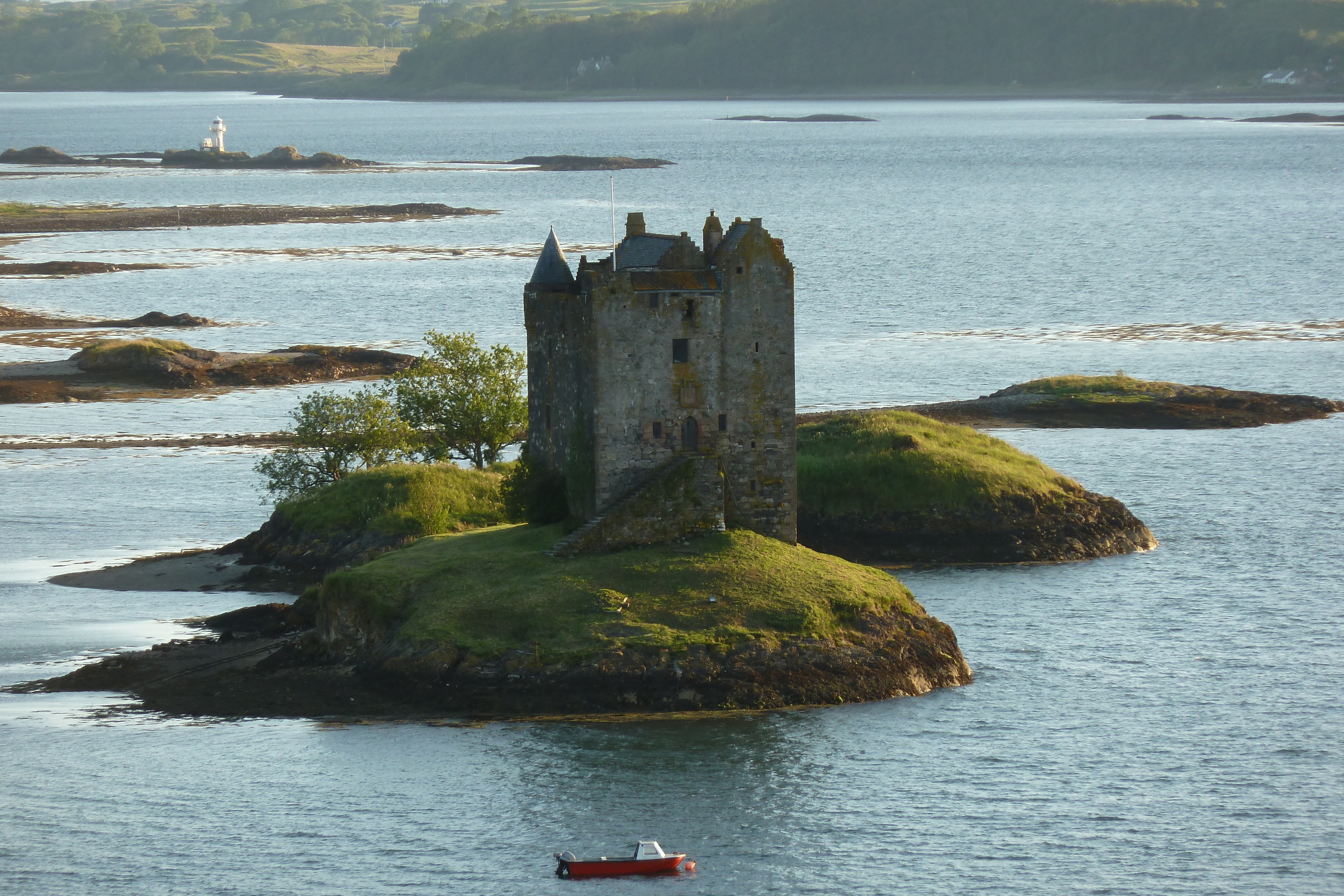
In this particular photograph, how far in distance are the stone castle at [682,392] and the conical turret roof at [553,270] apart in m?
2.39

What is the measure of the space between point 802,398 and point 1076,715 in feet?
168

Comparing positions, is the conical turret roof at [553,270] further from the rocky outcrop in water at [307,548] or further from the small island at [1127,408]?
the small island at [1127,408]

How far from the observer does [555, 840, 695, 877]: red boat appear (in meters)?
45.0

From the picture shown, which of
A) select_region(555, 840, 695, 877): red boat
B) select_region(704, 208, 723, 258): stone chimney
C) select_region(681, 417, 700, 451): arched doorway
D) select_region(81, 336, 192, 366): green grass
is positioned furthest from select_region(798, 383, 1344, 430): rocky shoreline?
select_region(555, 840, 695, 877): red boat

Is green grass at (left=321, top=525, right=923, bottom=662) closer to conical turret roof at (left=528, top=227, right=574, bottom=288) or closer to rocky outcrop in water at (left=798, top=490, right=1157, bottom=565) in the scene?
conical turret roof at (left=528, top=227, right=574, bottom=288)

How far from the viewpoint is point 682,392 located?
201 ft

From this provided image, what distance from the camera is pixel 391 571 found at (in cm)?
6097

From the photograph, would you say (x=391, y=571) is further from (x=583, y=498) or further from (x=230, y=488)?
(x=230, y=488)

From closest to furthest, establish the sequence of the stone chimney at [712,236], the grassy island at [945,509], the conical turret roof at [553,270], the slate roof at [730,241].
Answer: the slate roof at [730,241] → the stone chimney at [712,236] → the conical turret roof at [553,270] → the grassy island at [945,509]

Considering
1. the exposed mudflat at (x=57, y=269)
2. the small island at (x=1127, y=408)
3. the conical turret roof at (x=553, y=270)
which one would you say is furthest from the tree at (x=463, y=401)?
the exposed mudflat at (x=57, y=269)

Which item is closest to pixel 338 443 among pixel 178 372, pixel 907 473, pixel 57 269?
pixel 907 473

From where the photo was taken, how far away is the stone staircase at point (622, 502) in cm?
6006

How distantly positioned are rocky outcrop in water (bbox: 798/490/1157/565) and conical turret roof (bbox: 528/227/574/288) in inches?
648

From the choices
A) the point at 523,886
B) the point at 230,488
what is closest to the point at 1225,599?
the point at 523,886
